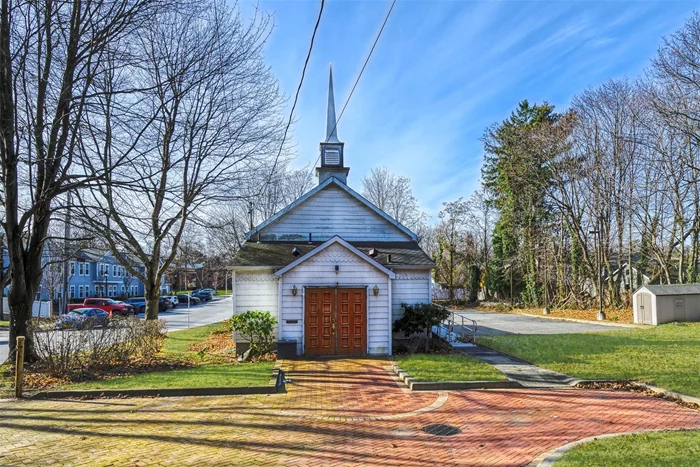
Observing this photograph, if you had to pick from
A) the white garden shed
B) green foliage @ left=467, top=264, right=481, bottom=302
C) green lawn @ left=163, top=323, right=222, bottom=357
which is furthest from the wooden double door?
green foliage @ left=467, top=264, right=481, bottom=302

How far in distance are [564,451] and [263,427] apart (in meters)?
4.39

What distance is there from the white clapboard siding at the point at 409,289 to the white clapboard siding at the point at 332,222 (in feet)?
7.79

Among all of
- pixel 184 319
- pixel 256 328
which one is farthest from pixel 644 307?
pixel 184 319

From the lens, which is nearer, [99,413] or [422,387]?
[99,413]

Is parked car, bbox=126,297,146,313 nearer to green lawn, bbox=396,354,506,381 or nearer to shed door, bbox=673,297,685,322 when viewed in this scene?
green lawn, bbox=396,354,506,381

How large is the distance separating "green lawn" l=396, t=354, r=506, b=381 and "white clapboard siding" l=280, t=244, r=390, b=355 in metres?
1.12

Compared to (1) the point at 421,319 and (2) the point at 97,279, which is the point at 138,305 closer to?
(2) the point at 97,279

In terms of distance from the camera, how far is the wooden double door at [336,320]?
14805 mm

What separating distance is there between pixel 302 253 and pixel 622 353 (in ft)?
35.3

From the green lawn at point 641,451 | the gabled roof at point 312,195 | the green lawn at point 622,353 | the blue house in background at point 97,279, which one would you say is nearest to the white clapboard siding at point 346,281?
the gabled roof at point 312,195

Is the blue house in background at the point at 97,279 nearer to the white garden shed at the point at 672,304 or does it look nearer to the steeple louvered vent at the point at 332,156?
the steeple louvered vent at the point at 332,156

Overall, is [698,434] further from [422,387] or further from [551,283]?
[551,283]

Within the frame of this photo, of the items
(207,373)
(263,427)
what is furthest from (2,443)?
(207,373)

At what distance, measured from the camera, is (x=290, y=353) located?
1428 cm
